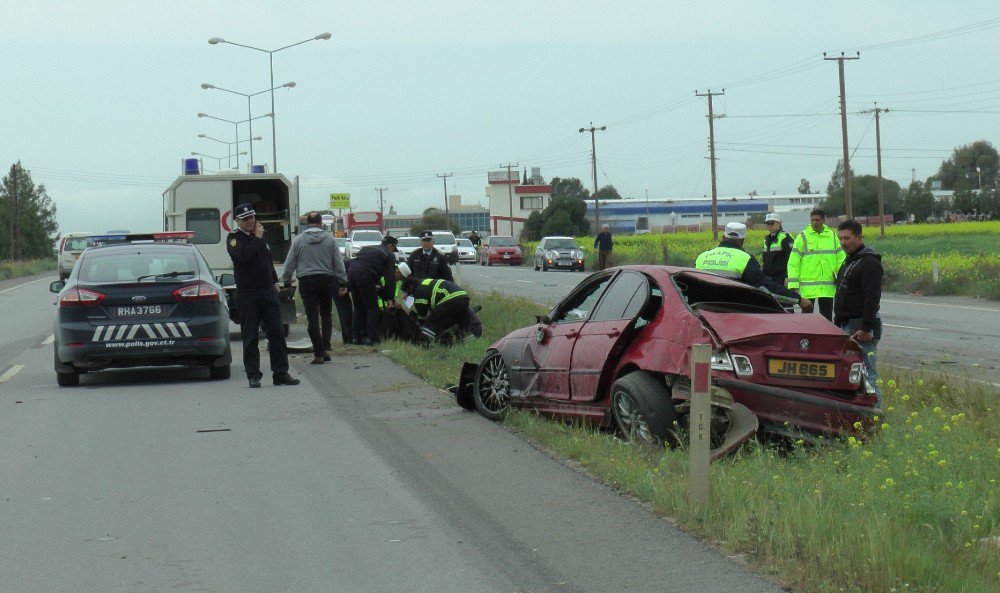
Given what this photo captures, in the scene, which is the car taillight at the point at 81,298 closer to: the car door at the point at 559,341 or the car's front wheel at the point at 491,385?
the car's front wheel at the point at 491,385

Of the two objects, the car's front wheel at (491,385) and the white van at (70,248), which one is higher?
the white van at (70,248)

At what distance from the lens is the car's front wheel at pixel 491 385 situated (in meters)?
10.6

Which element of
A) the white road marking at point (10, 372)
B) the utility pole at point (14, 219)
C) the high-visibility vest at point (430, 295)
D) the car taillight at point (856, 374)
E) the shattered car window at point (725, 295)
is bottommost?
the white road marking at point (10, 372)

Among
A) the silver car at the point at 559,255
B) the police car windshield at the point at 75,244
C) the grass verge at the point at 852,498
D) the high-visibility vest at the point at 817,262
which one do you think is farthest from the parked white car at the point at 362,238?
the grass verge at the point at 852,498

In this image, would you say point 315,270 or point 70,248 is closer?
point 315,270

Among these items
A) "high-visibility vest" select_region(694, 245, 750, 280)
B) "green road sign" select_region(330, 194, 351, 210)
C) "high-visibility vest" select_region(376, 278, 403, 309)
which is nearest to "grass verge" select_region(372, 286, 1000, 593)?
"high-visibility vest" select_region(694, 245, 750, 280)

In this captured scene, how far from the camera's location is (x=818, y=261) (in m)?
13.2

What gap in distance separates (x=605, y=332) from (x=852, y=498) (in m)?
2.86

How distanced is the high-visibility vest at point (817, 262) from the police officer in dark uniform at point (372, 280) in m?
6.22

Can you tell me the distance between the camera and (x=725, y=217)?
149 m

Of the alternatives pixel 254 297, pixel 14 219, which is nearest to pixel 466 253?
pixel 14 219

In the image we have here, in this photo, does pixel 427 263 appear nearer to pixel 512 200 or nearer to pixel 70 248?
pixel 70 248

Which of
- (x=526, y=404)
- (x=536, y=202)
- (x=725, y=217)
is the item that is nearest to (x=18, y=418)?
(x=526, y=404)

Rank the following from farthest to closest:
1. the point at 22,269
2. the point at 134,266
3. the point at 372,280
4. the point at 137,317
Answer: the point at 22,269 < the point at 372,280 < the point at 134,266 < the point at 137,317
